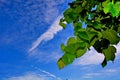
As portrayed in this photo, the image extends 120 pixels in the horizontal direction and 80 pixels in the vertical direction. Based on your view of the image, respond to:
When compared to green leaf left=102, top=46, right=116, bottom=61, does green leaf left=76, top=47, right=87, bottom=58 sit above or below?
above

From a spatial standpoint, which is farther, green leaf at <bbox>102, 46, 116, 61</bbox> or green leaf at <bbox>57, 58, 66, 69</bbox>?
green leaf at <bbox>57, 58, 66, 69</bbox>

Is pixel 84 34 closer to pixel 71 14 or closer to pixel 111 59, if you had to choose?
pixel 111 59

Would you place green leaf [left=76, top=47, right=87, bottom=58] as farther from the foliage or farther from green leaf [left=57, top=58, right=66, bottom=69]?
green leaf [left=57, top=58, right=66, bottom=69]

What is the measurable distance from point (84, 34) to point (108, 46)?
0.62m

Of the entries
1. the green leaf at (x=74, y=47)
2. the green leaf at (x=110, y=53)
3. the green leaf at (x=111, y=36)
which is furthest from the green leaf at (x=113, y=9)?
the green leaf at (x=74, y=47)

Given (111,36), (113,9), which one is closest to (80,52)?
(111,36)

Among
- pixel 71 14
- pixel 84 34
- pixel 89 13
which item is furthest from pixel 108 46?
pixel 89 13

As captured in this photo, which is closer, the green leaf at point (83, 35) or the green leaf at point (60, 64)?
the green leaf at point (83, 35)

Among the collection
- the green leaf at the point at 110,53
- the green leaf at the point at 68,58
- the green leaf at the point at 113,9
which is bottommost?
the green leaf at the point at 110,53

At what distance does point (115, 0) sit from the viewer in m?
4.76

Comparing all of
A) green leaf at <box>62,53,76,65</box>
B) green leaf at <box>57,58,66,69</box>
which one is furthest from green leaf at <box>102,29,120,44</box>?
green leaf at <box>57,58,66,69</box>

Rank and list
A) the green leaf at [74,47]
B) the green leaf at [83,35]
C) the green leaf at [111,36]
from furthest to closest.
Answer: the green leaf at [74,47], the green leaf at [111,36], the green leaf at [83,35]

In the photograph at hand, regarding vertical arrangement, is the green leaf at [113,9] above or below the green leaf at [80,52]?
above

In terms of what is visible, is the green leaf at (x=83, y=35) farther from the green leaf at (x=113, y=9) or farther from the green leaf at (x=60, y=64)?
the green leaf at (x=60, y=64)
